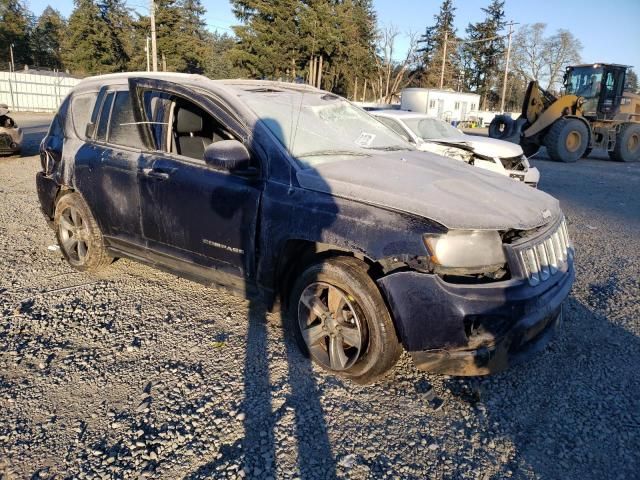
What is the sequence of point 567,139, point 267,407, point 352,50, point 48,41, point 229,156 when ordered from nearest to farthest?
1. point 267,407
2. point 229,156
3. point 567,139
4. point 352,50
5. point 48,41

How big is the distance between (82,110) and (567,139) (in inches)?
615

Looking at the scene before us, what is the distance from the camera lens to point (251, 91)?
3672 millimetres

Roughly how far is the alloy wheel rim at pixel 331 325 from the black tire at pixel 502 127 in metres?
16.5

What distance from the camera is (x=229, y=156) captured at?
314 centimetres

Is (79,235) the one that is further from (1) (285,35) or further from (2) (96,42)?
(2) (96,42)

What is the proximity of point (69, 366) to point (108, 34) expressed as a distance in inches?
2472

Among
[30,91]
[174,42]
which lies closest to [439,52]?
[174,42]

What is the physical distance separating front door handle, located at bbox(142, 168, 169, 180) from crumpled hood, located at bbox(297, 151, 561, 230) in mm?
1182

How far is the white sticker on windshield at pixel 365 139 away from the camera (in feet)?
12.2

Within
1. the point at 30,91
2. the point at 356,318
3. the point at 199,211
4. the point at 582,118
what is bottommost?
the point at 356,318

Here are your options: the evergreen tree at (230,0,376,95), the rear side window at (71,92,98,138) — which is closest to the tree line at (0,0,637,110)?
the evergreen tree at (230,0,376,95)

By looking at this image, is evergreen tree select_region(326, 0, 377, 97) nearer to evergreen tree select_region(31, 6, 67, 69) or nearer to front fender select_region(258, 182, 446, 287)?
evergreen tree select_region(31, 6, 67, 69)

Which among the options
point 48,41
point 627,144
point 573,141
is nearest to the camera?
point 573,141

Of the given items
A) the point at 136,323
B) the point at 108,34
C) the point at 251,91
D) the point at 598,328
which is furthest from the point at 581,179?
the point at 108,34
